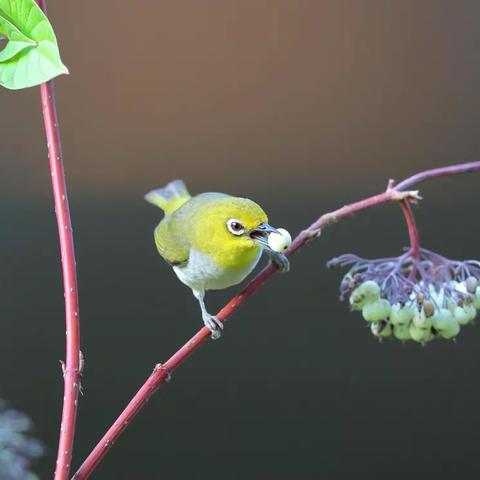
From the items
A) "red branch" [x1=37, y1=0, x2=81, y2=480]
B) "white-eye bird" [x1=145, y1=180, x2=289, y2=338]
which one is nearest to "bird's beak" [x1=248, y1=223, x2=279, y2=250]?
"white-eye bird" [x1=145, y1=180, x2=289, y2=338]

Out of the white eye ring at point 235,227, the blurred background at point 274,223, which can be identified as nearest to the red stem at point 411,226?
the white eye ring at point 235,227

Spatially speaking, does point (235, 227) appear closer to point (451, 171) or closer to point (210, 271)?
point (210, 271)

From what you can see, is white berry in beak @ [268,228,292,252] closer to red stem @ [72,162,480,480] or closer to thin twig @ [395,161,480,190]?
red stem @ [72,162,480,480]

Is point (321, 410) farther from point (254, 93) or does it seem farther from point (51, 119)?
point (51, 119)

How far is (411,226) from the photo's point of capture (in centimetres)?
105

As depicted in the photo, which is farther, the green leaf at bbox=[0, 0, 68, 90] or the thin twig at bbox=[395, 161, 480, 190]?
the thin twig at bbox=[395, 161, 480, 190]

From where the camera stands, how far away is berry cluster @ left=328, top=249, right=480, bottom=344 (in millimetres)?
1121

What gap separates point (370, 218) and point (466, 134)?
0.53 m

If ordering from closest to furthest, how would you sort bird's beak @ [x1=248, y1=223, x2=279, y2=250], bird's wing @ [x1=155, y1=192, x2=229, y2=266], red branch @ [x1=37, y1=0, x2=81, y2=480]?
red branch @ [x1=37, y1=0, x2=81, y2=480] < bird's beak @ [x1=248, y1=223, x2=279, y2=250] < bird's wing @ [x1=155, y1=192, x2=229, y2=266]

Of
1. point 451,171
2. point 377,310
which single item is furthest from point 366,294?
point 451,171

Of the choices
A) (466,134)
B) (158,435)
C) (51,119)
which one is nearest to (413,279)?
(51,119)

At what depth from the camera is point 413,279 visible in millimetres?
1161

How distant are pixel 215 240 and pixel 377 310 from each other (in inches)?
15.6

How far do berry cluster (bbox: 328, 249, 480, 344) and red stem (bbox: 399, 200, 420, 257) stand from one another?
0.04 feet
